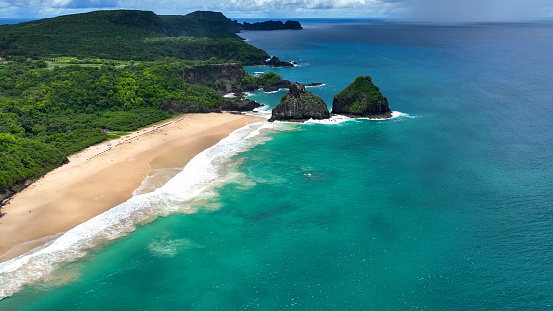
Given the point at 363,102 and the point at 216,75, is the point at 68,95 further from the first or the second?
the point at 363,102

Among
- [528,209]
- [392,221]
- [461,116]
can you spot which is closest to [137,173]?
[392,221]

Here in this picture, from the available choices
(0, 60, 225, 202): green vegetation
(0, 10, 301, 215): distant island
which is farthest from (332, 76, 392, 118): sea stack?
(0, 60, 225, 202): green vegetation

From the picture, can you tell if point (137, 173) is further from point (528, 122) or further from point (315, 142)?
point (528, 122)

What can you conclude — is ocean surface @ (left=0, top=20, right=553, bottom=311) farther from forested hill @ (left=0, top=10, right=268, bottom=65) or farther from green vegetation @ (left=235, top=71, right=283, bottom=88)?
forested hill @ (left=0, top=10, right=268, bottom=65)

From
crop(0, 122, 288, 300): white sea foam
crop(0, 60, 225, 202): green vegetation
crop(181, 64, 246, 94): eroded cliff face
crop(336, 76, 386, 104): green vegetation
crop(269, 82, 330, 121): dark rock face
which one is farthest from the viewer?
crop(181, 64, 246, 94): eroded cliff face

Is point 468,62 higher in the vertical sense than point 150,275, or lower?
higher

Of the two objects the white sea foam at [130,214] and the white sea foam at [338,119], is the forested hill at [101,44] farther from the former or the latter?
the white sea foam at [130,214]

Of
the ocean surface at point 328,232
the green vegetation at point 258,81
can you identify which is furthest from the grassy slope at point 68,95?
the green vegetation at point 258,81
